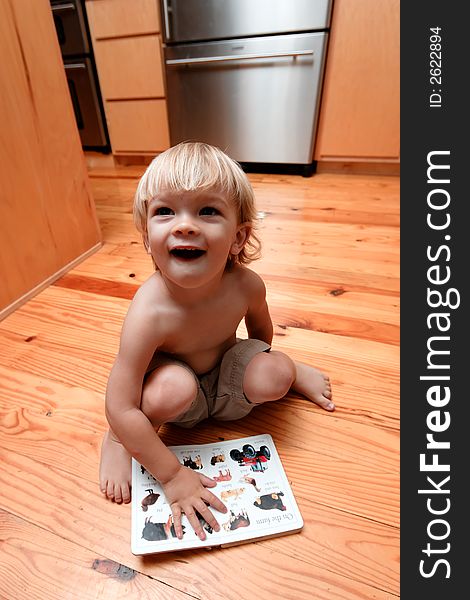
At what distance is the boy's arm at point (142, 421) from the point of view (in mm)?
477

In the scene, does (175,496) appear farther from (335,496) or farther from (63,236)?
(63,236)

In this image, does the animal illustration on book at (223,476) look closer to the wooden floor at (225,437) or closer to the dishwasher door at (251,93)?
the wooden floor at (225,437)

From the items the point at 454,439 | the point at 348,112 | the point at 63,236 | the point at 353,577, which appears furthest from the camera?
the point at 348,112

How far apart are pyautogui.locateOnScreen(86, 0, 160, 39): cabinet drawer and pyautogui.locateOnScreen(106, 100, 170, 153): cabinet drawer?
0.34 m

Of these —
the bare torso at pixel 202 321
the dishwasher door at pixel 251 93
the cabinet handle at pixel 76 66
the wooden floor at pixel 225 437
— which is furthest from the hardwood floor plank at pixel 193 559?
the cabinet handle at pixel 76 66

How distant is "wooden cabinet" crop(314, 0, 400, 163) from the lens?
168 cm

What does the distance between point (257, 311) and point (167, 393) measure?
0.21 metres

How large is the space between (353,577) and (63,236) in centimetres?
102

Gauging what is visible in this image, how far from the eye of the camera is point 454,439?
1.87 ft

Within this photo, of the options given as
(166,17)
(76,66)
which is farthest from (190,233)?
(76,66)

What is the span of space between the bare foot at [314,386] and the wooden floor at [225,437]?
17 mm

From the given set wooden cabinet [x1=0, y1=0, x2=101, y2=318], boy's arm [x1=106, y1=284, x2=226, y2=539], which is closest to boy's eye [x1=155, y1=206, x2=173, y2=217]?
boy's arm [x1=106, y1=284, x2=226, y2=539]

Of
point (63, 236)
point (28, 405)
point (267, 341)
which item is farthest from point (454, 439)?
point (63, 236)

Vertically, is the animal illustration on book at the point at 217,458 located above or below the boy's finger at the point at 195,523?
below
